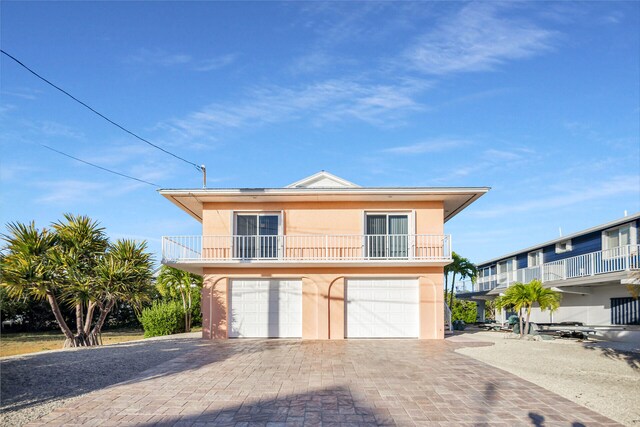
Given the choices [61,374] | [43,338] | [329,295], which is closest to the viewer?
[61,374]

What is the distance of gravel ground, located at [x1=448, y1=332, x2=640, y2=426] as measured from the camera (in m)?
8.83

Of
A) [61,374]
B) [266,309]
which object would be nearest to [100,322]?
[266,309]

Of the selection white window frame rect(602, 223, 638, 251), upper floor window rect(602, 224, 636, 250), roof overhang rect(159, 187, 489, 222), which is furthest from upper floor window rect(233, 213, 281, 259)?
→ upper floor window rect(602, 224, 636, 250)

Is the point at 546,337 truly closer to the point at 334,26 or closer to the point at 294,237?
the point at 294,237

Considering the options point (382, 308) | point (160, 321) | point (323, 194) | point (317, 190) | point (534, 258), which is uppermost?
point (317, 190)

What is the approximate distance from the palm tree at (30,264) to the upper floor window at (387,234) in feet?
36.8

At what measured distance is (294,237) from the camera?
20.0m

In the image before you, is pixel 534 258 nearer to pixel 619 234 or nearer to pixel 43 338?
pixel 619 234

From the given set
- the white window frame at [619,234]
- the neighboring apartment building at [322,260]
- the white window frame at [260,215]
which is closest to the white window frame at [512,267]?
the white window frame at [619,234]

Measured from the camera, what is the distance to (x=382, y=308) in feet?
64.1

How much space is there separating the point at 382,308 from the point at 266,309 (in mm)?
4372

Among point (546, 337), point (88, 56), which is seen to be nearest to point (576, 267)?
point (546, 337)

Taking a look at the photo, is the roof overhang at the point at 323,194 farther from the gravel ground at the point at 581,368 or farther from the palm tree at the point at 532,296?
the gravel ground at the point at 581,368

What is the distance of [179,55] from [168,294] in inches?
610
